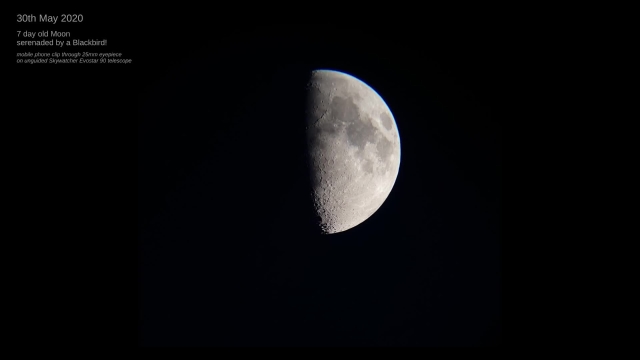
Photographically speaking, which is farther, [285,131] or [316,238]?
[316,238]

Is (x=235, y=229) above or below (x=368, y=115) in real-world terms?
below

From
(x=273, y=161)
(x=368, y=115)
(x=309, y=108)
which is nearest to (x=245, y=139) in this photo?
(x=273, y=161)

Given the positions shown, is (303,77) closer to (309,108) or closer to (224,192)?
(309,108)

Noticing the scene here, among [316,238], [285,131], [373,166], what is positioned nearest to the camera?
[285,131]

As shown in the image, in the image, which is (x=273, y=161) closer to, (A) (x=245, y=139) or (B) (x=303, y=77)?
(A) (x=245, y=139)

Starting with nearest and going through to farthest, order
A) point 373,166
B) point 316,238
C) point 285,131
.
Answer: point 285,131, point 373,166, point 316,238

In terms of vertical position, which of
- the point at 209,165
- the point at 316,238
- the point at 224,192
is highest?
the point at 209,165
